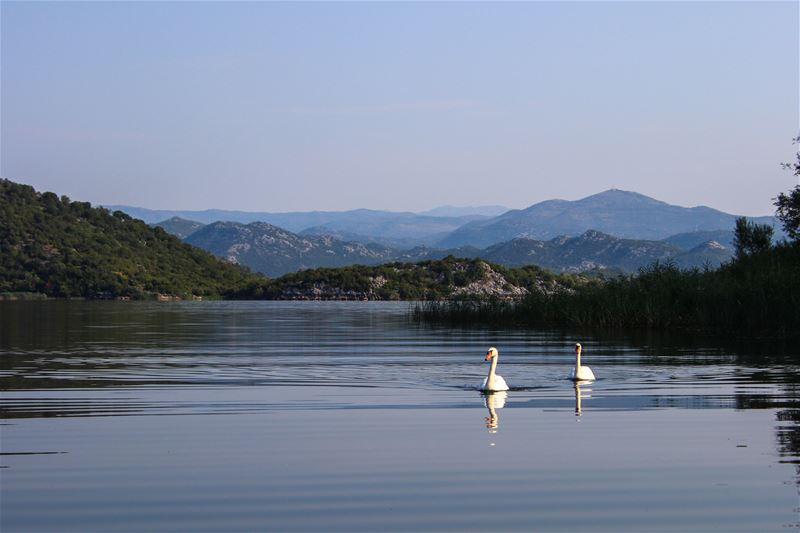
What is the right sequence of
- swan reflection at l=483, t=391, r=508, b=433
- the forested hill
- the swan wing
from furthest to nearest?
the forested hill
the swan wing
swan reflection at l=483, t=391, r=508, b=433

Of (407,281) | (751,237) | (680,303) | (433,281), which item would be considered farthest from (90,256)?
(680,303)

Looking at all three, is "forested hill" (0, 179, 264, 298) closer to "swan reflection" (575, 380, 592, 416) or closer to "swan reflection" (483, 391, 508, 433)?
"swan reflection" (575, 380, 592, 416)

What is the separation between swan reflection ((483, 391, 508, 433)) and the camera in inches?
648

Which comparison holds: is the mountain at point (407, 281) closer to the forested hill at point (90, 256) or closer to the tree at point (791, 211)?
the forested hill at point (90, 256)

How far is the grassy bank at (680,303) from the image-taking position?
3844 cm

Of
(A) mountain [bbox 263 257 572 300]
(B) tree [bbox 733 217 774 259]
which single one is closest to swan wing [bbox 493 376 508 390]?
(B) tree [bbox 733 217 774 259]

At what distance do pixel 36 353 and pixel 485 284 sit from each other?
7637 cm

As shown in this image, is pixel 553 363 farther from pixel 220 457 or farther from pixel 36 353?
pixel 220 457

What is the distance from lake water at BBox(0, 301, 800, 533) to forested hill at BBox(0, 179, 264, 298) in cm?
9988

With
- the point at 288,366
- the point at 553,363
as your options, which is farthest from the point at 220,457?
the point at 553,363

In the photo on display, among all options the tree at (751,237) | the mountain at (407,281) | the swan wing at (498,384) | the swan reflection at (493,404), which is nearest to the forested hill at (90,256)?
the mountain at (407,281)

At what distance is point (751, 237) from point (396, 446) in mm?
46247

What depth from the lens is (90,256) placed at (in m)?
134

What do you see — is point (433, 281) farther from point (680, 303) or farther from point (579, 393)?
point (579, 393)
